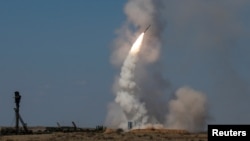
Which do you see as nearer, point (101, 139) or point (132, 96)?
point (101, 139)

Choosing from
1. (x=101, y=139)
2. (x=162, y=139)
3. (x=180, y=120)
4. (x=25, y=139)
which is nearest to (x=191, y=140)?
(x=162, y=139)

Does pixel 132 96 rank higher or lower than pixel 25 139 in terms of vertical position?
higher

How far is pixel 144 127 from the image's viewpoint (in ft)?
275

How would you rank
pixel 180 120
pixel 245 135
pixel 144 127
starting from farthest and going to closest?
pixel 180 120 < pixel 144 127 < pixel 245 135

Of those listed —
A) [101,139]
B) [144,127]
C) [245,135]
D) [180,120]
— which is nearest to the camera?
[245,135]

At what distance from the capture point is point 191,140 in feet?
219

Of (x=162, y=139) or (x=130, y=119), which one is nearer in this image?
(x=162, y=139)

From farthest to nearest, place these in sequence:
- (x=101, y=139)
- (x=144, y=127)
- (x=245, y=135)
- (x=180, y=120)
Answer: (x=180, y=120), (x=144, y=127), (x=101, y=139), (x=245, y=135)

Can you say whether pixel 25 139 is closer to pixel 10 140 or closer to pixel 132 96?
pixel 10 140

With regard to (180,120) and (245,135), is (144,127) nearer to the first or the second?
(180,120)

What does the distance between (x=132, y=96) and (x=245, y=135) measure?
49905mm

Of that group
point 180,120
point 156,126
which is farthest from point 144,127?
point 180,120

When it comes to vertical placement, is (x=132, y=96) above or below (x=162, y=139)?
above

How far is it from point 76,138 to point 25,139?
19.8ft
